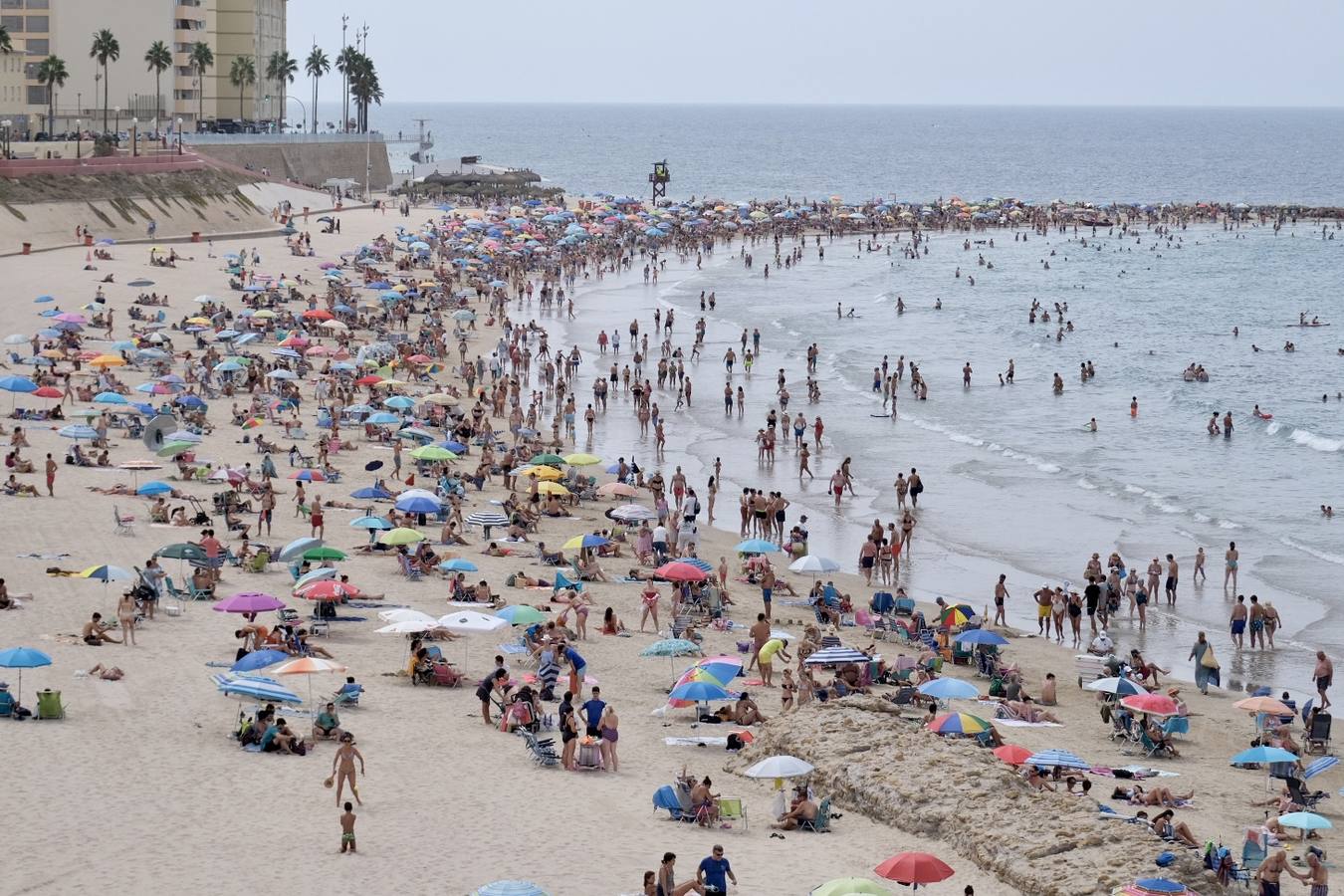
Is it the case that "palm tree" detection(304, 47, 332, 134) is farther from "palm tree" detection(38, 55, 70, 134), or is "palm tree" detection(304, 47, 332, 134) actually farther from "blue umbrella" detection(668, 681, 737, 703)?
"blue umbrella" detection(668, 681, 737, 703)

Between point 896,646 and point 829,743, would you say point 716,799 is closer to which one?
point 829,743

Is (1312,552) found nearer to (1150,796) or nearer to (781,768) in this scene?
(1150,796)

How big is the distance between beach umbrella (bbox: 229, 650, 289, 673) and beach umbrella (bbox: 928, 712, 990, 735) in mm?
6678

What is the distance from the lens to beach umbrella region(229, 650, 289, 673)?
1659 cm

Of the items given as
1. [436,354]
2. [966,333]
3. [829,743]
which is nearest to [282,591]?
[829,743]

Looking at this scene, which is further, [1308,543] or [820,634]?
[1308,543]

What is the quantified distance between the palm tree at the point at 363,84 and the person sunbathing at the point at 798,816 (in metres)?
92.8

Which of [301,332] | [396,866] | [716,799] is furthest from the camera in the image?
[301,332]

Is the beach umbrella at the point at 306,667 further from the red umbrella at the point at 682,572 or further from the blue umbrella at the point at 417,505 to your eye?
the blue umbrella at the point at 417,505

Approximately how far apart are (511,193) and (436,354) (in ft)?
187

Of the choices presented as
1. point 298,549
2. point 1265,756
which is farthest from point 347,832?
point 1265,756

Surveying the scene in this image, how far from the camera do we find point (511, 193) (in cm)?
9694

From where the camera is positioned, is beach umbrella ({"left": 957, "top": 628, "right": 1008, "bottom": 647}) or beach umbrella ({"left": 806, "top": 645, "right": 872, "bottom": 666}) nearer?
beach umbrella ({"left": 806, "top": 645, "right": 872, "bottom": 666})

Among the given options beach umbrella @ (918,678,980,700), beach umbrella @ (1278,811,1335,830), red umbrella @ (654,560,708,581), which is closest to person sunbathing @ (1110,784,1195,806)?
beach umbrella @ (1278,811,1335,830)
